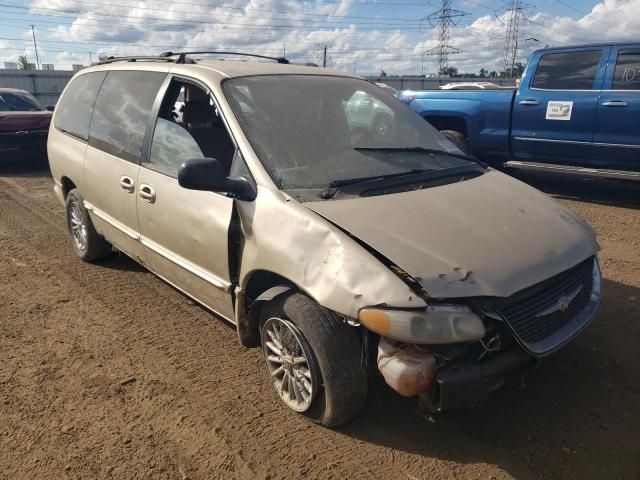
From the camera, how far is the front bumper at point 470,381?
7.45ft

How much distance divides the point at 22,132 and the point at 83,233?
236 inches

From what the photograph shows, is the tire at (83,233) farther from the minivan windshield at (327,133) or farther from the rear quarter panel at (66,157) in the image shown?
the minivan windshield at (327,133)

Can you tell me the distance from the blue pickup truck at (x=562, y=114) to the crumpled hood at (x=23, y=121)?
23.6 ft

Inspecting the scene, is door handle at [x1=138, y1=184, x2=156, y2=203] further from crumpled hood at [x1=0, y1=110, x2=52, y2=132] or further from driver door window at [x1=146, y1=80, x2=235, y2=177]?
crumpled hood at [x1=0, y1=110, x2=52, y2=132]

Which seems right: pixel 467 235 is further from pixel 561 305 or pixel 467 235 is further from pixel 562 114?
pixel 562 114

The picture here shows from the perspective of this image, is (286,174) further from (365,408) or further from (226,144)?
(365,408)

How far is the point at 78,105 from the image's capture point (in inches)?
196

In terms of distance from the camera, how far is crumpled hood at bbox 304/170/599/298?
2.35 metres

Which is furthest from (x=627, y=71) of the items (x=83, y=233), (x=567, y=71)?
(x=83, y=233)

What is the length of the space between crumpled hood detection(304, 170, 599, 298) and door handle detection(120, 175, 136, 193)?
170 cm

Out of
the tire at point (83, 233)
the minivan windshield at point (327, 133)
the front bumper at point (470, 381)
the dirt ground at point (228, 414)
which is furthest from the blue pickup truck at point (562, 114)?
the tire at point (83, 233)

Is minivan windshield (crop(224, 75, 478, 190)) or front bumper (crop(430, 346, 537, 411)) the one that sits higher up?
minivan windshield (crop(224, 75, 478, 190))

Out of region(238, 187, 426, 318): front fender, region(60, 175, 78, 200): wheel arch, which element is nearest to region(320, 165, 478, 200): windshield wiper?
region(238, 187, 426, 318): front fender

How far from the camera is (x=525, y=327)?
2439 millimetres
